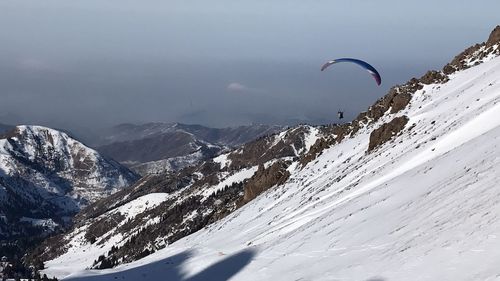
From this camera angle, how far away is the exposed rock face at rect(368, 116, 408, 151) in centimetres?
7294

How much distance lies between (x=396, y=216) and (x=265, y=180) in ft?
241

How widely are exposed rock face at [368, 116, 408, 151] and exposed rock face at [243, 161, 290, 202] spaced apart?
2788 cm

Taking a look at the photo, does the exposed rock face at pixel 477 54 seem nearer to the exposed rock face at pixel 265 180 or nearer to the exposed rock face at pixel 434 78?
the exposed rock face at pixel 434 78

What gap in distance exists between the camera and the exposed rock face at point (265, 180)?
343ft

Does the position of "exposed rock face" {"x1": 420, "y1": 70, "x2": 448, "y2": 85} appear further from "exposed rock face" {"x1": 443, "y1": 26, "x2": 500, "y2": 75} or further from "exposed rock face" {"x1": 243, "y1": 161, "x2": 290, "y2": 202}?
"exposed rock face" {"x1": 243, "y1": 161, "x2": 290, "y2": 202}

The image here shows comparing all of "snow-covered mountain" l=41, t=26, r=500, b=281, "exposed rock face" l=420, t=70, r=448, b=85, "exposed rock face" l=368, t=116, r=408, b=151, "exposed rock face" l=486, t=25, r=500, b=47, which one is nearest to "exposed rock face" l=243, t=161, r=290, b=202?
"snow-covered mountain" l=41, t=26, r=500, b=281

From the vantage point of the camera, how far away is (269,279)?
34312mm

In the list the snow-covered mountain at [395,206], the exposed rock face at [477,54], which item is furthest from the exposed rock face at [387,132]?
the exposed rock face at [477,54]

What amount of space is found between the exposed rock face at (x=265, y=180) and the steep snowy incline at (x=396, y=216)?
992 inches

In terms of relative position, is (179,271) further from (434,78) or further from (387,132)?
(434,78)

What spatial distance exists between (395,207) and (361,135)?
53.7m

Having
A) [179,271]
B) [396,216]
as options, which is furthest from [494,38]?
[396,216]

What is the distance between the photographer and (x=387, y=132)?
2896 inches

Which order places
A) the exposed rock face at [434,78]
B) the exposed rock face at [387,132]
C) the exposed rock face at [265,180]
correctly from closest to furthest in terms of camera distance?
the exposed rock face at [387,132]
the exposed rock face at [434,78]
the exposed rock face at [265,180]
